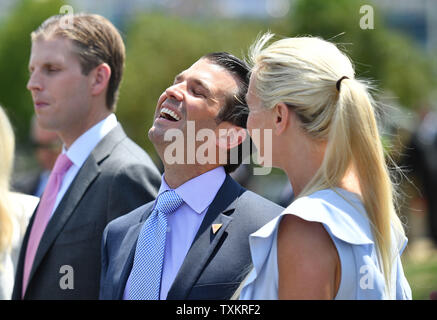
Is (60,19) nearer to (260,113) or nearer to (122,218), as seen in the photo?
(122,218)

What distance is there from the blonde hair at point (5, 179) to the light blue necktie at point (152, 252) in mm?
1127

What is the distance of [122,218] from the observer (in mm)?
3350

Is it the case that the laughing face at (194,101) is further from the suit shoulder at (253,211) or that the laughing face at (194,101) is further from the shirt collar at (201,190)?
the suit shoulder at (253,211)

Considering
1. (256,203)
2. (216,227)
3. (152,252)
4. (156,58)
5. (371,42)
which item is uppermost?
(371,42)

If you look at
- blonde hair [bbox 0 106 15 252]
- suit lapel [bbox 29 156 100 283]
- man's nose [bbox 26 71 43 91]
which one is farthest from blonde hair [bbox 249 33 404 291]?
blonde hair [bbox 0 106 15 252]

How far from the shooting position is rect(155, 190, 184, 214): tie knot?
3.15 m

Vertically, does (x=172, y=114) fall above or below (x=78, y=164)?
above

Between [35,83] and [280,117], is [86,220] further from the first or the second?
[280,117]

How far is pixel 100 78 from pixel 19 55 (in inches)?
1230

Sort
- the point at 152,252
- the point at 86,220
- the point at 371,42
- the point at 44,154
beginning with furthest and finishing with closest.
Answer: the point at 371,42 → the point at 44,154 → the point at 86,220 → the point at 152,252

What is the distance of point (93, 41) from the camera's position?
4086 millimetres

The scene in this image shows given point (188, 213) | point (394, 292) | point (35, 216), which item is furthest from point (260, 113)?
point (35, 216)

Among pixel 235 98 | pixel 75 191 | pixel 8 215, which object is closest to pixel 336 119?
pixel 235 98
